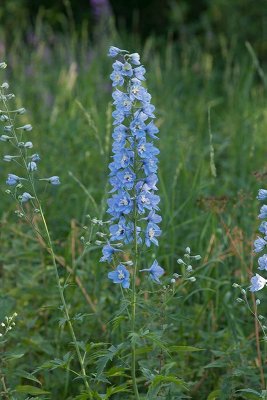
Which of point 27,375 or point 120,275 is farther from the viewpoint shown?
point 27,375

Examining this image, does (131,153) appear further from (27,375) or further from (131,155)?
(27,375)

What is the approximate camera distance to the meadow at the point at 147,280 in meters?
3.03

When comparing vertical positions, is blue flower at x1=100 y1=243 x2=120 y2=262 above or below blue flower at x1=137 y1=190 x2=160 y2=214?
below

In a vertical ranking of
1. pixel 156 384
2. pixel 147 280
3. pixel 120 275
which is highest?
pixel 120 275

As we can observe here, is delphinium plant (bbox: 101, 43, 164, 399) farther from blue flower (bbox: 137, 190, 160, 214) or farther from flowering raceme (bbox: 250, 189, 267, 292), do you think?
flowering raceme (bbox: 250, 189, 267, 292)

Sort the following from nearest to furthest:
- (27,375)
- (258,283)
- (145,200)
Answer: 1. (258,283)
2. (145,200)
3. (27,375)

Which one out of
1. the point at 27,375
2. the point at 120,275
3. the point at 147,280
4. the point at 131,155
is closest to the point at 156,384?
the point at 120,275

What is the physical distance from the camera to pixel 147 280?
364 centimetres

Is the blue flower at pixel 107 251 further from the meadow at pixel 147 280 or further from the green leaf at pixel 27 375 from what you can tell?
the green leaf at pixel 27 375

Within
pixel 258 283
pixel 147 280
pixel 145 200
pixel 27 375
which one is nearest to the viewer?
pixel 258 283

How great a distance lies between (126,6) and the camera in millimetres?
10961

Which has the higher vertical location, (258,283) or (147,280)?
(258,283)

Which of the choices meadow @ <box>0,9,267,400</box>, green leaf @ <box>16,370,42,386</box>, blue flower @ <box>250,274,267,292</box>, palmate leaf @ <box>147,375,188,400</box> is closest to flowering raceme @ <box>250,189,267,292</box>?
blue flower @ <box>250,274,267,292</box>

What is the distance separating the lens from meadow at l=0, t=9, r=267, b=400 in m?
3.03
